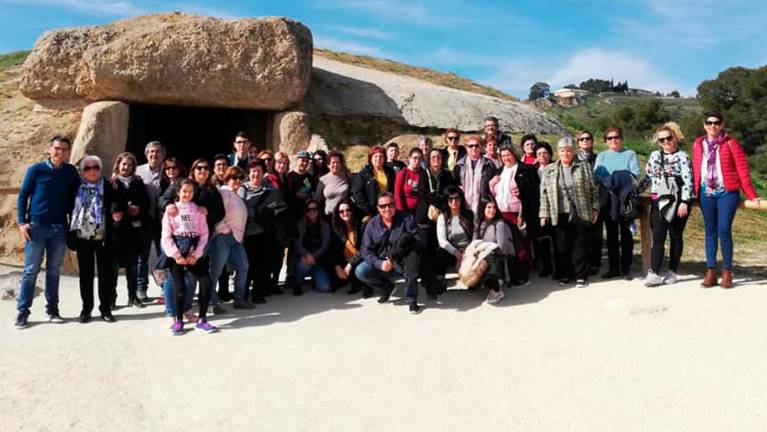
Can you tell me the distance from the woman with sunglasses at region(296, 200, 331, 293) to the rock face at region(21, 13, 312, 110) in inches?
162

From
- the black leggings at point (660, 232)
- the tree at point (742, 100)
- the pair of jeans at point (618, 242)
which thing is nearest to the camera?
the black leggings at point (660, 232)

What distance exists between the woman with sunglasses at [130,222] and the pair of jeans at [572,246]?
157 inches

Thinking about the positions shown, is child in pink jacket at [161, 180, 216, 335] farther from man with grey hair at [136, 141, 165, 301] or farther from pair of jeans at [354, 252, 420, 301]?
pair of jeans at [354, 252, 420, 301]

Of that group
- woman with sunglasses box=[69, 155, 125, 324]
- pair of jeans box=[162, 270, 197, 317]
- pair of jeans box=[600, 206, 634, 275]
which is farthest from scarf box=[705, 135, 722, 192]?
woman with sunglasses box=[69, 155, 125, 324]

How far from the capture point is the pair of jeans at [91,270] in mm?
5035

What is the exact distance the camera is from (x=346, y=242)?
603 centimetres

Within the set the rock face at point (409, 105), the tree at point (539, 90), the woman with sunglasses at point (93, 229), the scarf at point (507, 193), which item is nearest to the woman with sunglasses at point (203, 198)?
the woman with sunglasses at point (93, 229)

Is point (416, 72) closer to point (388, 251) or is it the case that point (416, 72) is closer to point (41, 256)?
point (388, 251)

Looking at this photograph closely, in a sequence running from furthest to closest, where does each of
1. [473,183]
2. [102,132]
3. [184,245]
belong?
[102,132], [473,183], [184,245]

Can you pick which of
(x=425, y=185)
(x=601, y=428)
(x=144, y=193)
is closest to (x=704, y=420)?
(x=601, y=428)

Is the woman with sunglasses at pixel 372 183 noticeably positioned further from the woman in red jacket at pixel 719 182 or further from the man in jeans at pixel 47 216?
the woman in red jacket at pixel 719 182

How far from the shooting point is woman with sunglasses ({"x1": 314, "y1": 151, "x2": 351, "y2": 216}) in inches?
241

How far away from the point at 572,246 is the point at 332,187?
2511mm

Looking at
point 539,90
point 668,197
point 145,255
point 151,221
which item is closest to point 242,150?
point 151,221
